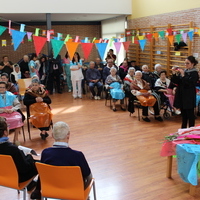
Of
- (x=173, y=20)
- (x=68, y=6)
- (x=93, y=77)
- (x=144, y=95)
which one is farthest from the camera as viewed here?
(x=68, y=6)

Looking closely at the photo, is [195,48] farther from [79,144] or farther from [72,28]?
[72,28]

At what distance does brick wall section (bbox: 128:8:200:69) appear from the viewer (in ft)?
21.9

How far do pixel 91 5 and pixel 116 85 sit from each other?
3.13m

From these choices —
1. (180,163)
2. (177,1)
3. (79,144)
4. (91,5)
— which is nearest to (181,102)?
(180,163)

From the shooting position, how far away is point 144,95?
227 inches

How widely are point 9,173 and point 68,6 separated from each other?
677cm

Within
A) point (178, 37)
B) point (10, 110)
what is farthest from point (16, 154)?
point (178, 37)

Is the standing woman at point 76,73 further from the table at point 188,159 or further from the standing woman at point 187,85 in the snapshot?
the table at point 188,159

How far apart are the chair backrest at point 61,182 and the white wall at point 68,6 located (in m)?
6.51

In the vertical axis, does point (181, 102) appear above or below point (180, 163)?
Answer: above

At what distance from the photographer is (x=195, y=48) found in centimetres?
674

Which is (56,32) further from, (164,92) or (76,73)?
(164,92)

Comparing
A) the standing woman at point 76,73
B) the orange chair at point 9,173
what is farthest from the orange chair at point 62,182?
the standing woman at point 76,73

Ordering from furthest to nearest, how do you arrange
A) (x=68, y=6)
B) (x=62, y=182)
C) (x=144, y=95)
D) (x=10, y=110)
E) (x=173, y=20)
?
(x=68, y=6) < (x=173, y=20) < (x=144, y=95) < (x=10, y=110) < (x=62, y=182)
